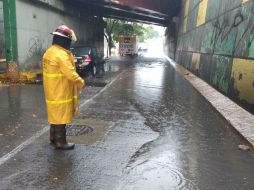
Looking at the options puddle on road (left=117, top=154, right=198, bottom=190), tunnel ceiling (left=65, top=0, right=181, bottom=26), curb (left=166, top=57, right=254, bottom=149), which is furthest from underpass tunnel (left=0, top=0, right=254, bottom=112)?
puddle on road (left=117, top=154, right=198, bottom=190)

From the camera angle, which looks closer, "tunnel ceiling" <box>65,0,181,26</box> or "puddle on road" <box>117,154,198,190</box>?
"puddle on road" <box>117,154,198,190</box>

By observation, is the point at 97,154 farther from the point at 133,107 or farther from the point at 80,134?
the point at 133,107

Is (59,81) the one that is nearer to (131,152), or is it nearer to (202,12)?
(131,152)

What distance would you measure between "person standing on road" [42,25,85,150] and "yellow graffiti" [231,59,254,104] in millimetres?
5127

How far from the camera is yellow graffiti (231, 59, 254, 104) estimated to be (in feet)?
30.9

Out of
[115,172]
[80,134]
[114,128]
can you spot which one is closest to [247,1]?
[114,128]

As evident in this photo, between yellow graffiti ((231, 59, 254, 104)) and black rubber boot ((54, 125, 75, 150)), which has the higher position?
yellow graffiti ((231, 59, 254, 104))

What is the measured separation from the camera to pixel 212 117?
30.7ft

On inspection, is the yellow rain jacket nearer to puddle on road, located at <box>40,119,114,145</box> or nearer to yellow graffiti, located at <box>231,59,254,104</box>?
puddle on road, located at <box>40,119,114,145</box>

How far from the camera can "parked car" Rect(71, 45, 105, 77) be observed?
18.8 meters

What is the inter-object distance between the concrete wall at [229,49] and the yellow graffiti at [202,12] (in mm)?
670

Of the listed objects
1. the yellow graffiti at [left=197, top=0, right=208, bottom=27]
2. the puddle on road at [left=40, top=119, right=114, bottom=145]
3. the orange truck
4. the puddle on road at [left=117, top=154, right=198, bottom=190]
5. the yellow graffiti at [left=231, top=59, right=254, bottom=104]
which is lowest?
the orange truck

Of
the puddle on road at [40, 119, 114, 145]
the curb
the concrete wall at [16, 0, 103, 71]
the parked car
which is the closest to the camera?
the puddle on road at [40, 119, 114, 145]

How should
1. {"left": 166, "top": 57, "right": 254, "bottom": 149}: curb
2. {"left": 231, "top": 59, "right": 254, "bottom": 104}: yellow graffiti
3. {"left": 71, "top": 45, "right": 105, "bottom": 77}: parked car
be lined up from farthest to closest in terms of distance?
1. {"left": 71, "top": 45, "right": 105, "bottom": 77}: parked car
2. {"left": 231, "top": 59, "right": 254, "bottom": 104}: yellow graffiti
3. {"left": 166, "top": 57, "right": 254, "bottom": 149}: curb
